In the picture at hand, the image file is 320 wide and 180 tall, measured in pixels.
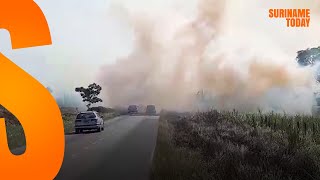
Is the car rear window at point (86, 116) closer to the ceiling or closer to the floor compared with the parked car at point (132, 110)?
closer to the floor

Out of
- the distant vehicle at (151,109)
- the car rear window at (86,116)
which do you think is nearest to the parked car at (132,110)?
the distant vehicle at (151,109)

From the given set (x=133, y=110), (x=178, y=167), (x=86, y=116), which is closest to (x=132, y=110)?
(x=133, y=110)

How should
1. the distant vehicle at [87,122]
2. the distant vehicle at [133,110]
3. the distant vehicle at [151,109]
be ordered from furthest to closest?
the distant vehicle at [151,109] < the distant vehicle at [133,110] < the distant vehicle at [87,122]

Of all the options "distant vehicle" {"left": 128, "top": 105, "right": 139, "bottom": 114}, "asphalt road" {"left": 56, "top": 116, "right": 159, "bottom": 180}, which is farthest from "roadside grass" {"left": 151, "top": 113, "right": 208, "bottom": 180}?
"distant vehicle" {"left": 128, "top": 105, "right": 139, "bottom": 114}

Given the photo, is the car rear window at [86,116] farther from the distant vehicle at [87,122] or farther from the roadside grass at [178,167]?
the roadside grass at [178,167]

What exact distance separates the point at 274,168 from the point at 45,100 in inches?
311

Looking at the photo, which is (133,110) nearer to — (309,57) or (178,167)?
(309,57)

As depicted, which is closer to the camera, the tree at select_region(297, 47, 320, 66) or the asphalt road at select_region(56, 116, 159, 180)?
the asphalt road at select_region(56, 116, 159, 180)

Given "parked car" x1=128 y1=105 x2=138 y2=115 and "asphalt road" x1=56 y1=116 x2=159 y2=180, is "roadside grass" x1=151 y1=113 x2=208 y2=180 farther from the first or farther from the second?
"parked car" x1=128 y1=105 x2=138 y2=115

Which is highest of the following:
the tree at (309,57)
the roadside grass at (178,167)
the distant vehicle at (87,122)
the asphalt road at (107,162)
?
the tree at (309,57)

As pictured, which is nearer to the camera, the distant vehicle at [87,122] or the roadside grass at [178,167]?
the roadside grass at [178,167]

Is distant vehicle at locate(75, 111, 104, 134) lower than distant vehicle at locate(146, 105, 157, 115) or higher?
lower

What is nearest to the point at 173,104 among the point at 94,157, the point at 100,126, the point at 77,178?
the point at 100,126

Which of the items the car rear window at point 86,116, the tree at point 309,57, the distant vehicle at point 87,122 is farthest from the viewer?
the tree at point 309,57
